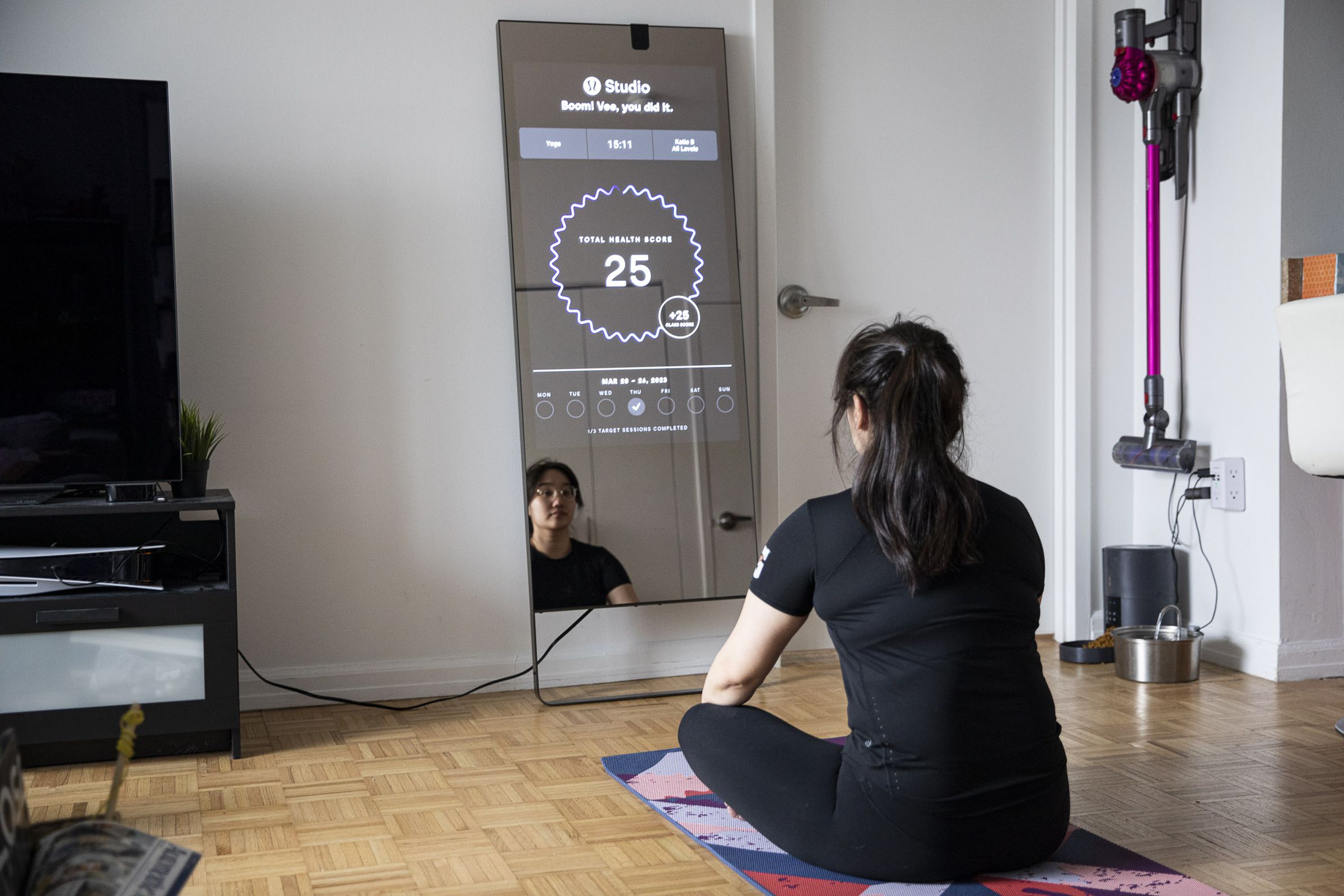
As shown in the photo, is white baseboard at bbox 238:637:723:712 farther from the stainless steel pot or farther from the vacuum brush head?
the vacuum brush head

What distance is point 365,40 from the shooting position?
9.80ft

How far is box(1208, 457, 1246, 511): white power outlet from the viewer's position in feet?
10.5

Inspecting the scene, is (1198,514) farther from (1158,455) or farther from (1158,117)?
(1158,117)

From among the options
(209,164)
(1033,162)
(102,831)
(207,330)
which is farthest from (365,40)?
(102,831)

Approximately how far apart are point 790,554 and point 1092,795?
883 mm

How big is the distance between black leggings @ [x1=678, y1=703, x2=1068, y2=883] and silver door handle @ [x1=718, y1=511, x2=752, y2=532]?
1.35 meters

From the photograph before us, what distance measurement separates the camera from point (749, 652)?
1.79 m

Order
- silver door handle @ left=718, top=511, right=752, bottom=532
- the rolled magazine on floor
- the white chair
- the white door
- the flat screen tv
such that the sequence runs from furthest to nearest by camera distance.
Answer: the white door → silver door handle @ left=718, top=511, right=752, bottom=532 → the flat screen tv → the white chair → the rolled magazine on floor

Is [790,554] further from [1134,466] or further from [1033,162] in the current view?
[1033,162]

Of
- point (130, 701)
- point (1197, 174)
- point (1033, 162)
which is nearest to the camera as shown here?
point (130, 701)

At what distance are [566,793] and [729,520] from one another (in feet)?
3.47

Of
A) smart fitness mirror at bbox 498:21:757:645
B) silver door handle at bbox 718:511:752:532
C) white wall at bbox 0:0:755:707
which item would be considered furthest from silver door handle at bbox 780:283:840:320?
white wall at bbox 0:0:755:707

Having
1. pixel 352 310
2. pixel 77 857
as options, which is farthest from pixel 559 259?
pixel 77 857

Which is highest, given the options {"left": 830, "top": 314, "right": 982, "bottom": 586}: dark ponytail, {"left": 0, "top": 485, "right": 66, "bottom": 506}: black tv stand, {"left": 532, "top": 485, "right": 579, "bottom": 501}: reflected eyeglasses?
{"left": 830, "top": 314, "right": 982, "bottom": 586}: dark ponytail
